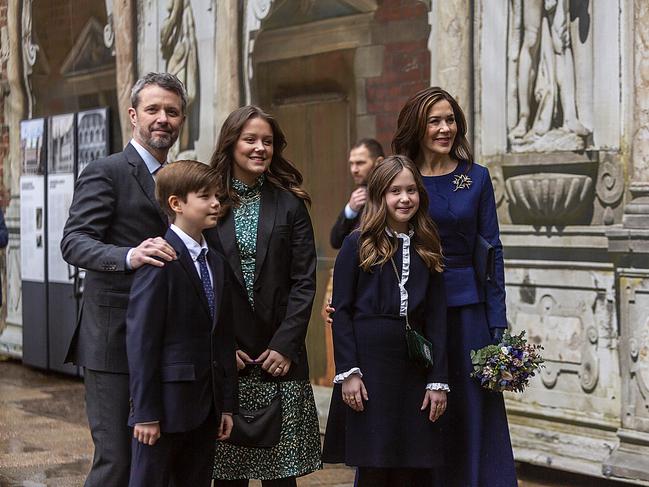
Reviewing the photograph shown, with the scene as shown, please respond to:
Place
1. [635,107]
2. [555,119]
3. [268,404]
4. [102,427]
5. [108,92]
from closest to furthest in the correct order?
[102,427] < [268,404] < [635,107] < [555,119] < [108,92]

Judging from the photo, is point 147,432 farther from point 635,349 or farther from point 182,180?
point 635,349

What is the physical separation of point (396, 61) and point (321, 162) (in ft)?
3.35

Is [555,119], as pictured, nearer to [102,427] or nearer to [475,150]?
[475,150]

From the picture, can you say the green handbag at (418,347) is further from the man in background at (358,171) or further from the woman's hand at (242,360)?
the man in background at (358,171)

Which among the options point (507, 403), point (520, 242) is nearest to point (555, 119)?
point (520, 242)

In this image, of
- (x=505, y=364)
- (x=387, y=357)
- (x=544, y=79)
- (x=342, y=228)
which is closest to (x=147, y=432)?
(x=387, y=357)

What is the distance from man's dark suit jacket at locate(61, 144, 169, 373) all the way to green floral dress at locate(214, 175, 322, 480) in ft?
1.24

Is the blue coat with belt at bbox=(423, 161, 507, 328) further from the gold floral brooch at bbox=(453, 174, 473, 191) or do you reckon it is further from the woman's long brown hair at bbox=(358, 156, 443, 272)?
the woman's long brown hair at bbox=(358, 156, 443, 272)

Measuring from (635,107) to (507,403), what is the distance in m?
1.75

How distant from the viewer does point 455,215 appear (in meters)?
4.55

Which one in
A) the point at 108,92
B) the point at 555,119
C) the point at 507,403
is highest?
the point at 108,92

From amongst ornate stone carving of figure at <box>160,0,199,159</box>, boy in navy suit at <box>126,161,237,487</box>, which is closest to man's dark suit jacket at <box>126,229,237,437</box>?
boy in navy suit at <box>126,161,237,487</box>

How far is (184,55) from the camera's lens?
8.98 meters

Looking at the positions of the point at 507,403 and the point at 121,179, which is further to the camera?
the point at 507,403
